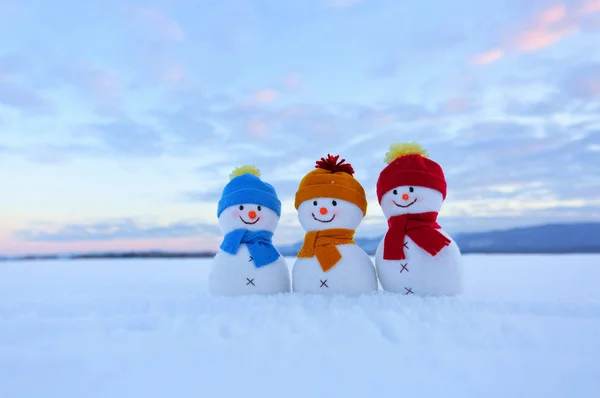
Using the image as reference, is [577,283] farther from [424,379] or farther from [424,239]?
[424,379]

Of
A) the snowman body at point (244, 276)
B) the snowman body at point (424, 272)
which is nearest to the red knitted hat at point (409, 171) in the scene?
the snowman body at point (424, 272)

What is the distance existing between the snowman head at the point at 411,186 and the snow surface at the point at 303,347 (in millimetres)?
545

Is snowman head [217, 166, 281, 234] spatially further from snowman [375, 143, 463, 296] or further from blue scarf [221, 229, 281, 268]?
snowman [375, 143, 463, 296]

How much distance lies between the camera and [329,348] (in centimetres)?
155

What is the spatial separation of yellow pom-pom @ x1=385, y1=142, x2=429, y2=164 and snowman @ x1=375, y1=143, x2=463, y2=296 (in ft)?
0.04

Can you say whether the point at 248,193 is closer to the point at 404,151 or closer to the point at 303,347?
the point at 404,151

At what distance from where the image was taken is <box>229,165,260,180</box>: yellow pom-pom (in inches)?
118

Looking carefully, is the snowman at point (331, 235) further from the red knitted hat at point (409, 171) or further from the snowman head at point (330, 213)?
the red knitted hat at point (409, 171)

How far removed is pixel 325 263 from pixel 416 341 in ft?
3.24

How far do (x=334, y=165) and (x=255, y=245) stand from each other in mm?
685

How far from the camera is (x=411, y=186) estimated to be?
264 centimetres

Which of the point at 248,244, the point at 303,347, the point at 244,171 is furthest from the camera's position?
the point at 244,171

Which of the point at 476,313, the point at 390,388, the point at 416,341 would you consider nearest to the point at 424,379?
the point at 390,388

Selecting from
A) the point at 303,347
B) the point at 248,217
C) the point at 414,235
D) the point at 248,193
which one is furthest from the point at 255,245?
the point at 303,347
